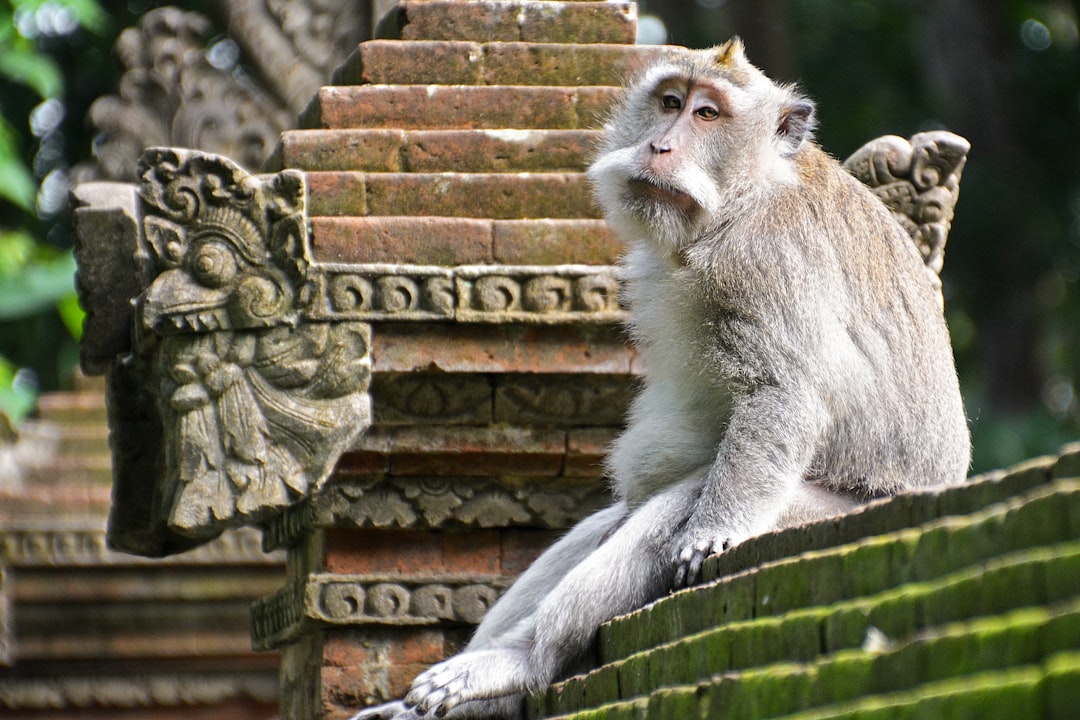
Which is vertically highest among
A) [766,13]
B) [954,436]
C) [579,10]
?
[766,13]

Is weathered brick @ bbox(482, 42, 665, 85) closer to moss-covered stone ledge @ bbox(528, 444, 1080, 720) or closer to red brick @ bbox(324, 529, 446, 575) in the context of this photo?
red brick @ bbox(324, 529, 446, 575)

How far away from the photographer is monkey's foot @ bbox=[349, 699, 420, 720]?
3.67 m

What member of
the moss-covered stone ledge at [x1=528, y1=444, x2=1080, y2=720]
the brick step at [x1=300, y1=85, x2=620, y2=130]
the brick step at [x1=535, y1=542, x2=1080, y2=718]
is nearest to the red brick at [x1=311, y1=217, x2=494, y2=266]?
the brick step at [x1=300, y1=85, x2=620, y2=130]

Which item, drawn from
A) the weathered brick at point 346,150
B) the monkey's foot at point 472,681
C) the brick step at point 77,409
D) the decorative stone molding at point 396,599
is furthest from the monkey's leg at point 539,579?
the brick step at point 77,409

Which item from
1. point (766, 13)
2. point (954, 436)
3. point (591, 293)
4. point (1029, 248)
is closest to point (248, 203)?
point (591, 293)

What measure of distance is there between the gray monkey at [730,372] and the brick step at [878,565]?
0.66 metres

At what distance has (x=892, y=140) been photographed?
4.92 metres

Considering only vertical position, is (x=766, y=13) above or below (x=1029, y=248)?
above

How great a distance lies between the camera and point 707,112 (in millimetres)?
4359

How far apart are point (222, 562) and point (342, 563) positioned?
9.28 feet

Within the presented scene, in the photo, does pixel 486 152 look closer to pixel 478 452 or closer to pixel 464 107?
pixel 464 107

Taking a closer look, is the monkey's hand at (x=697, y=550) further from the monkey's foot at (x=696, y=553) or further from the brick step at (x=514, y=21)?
the brick step at (x=514, y=21)

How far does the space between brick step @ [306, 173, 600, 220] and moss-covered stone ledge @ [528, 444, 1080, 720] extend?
188cm

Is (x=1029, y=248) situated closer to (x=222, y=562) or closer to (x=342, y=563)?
(x=222, y=562)
